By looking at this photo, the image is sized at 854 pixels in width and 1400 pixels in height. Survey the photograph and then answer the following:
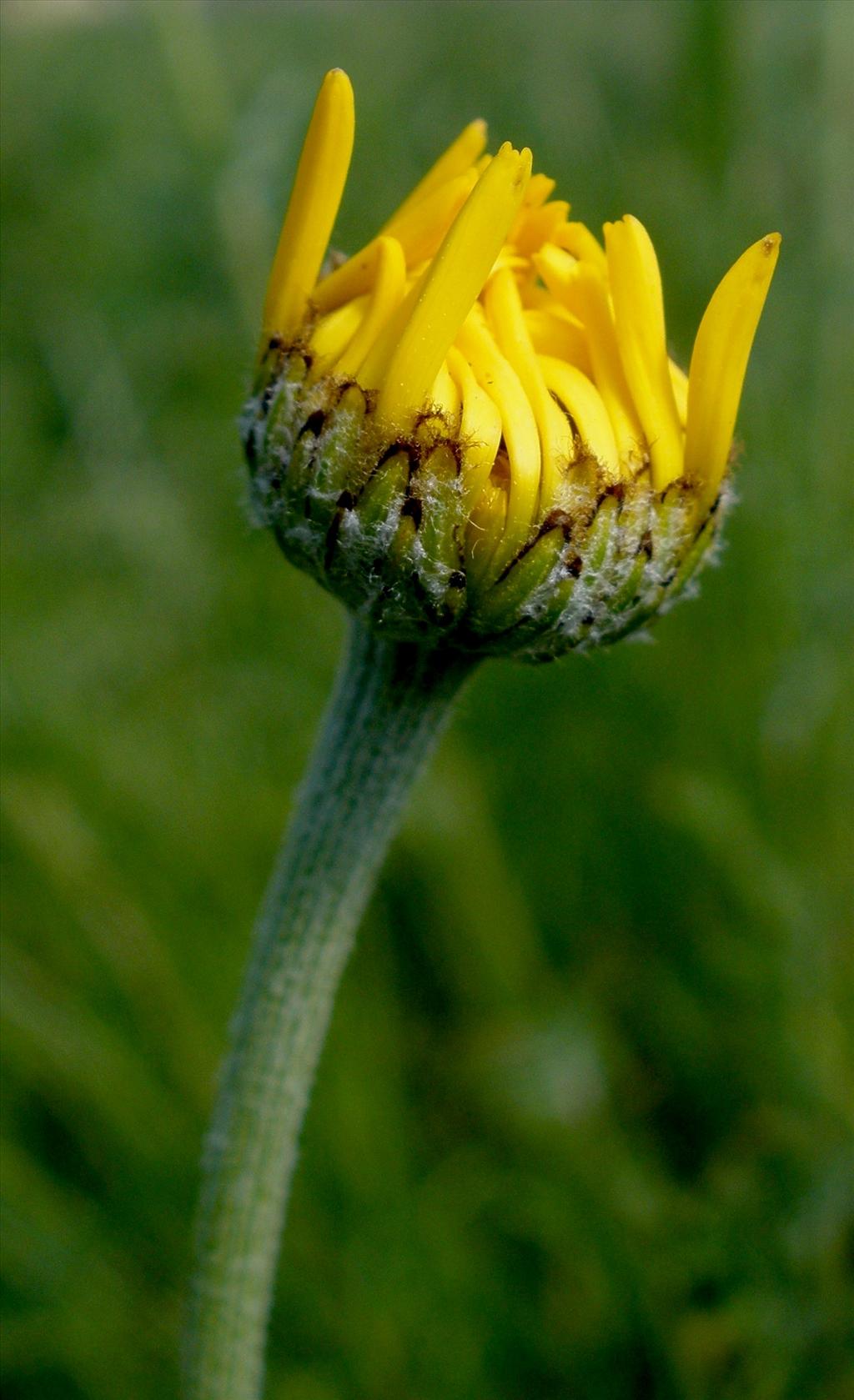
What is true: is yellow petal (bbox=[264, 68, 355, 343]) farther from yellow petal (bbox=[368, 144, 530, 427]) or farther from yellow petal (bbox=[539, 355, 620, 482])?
yellow petal (bbox=[539, 355, 620, 482])

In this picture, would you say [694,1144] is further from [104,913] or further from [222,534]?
[222,534]

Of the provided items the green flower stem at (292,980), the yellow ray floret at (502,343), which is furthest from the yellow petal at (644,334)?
the green flower stem at (292,980)

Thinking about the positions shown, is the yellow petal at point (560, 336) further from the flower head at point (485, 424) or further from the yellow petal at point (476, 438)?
the yellow petal at point (476, 438)

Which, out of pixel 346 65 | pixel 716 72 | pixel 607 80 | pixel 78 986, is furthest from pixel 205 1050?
pixel 346 65

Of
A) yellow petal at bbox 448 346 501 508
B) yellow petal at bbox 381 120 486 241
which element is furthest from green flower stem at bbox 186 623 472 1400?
yellow petal at bbox 381 120 486 241

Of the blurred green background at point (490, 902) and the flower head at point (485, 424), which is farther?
the blurred green background at point (490, 902)

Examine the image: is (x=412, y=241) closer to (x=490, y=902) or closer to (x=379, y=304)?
(x=379, y=304)
